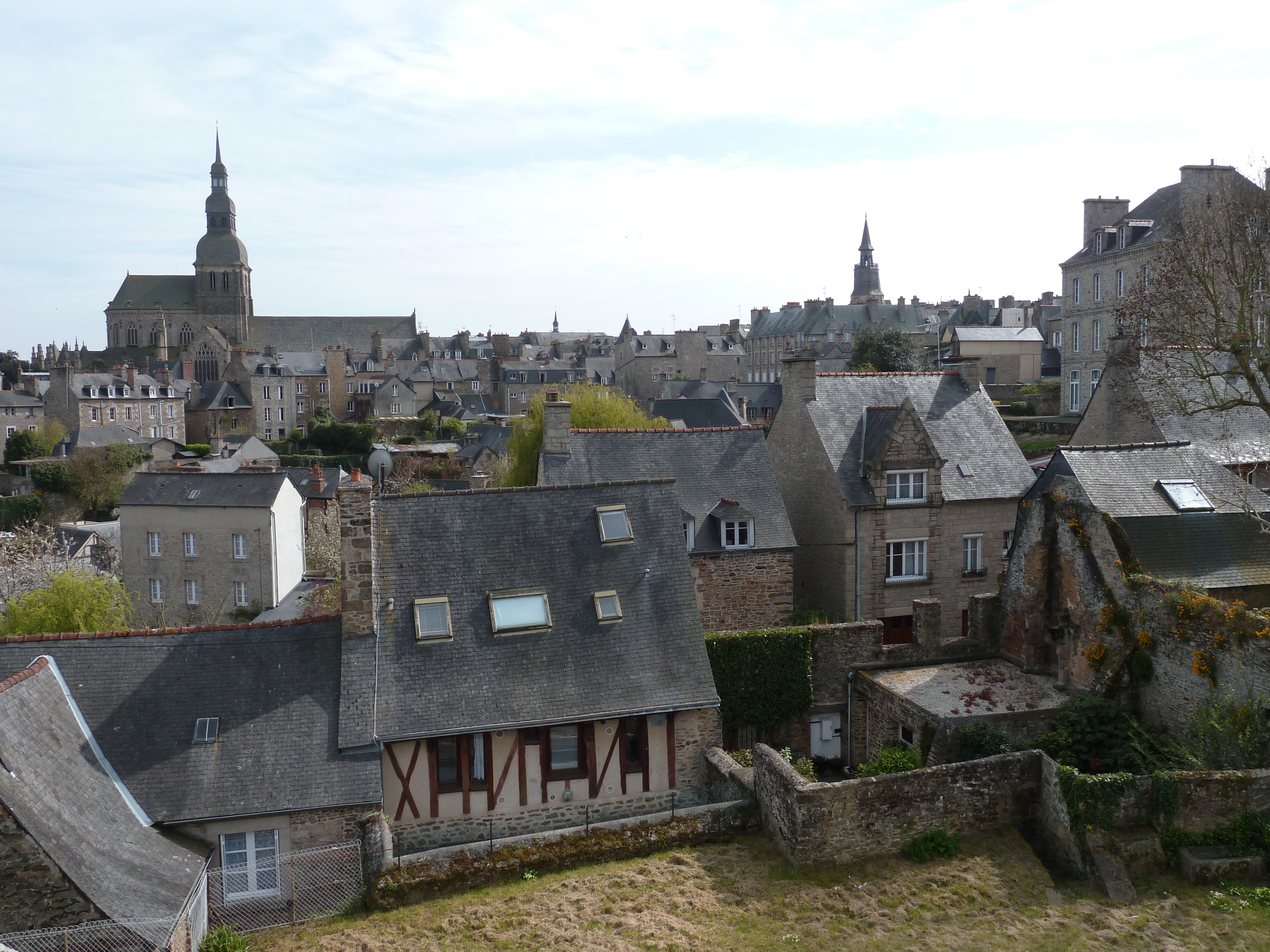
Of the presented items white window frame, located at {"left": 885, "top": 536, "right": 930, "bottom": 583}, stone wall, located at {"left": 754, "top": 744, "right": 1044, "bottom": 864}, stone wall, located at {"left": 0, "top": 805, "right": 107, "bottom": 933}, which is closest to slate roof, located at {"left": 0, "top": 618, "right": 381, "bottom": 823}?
stone wall, located at {"left": 0, "top": 805, "right": 107, "bottom": 933}

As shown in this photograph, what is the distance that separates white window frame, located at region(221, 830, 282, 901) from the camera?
12289mm

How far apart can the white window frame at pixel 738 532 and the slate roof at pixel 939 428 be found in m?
2.61

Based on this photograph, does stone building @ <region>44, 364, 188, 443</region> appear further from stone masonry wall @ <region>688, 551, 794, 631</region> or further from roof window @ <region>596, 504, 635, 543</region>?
roof window @ <region>596, 504, 635, 543</region>

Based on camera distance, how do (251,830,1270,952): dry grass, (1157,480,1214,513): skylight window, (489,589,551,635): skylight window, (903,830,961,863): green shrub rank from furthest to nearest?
(1157,480,1214,513): skylight window
(489,589,551,635): skylight window
(903,830,961,863): green shrub
(251,830,1270,952): dry grass

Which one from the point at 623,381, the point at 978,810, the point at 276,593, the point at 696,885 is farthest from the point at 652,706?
the point at 623,381

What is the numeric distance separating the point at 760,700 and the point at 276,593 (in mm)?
24911

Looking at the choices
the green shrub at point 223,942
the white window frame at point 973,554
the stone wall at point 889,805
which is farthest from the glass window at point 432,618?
the white window frame at point 973,554

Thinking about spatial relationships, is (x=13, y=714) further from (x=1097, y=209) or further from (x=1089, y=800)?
(x=1097, y=209)

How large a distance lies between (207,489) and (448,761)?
86.6 ft

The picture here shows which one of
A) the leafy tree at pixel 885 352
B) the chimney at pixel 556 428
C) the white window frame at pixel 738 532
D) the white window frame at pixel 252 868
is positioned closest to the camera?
the white window frame at pixel 252 868

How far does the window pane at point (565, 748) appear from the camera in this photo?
1495 centimetres

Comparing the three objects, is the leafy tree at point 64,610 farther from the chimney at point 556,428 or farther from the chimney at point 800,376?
the chimney at point 800,376

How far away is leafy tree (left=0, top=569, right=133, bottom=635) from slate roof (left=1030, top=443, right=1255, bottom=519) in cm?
2093

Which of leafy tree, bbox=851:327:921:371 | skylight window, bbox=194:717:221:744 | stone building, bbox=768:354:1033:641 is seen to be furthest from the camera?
leafy tree, bbox=851:327:921:371
